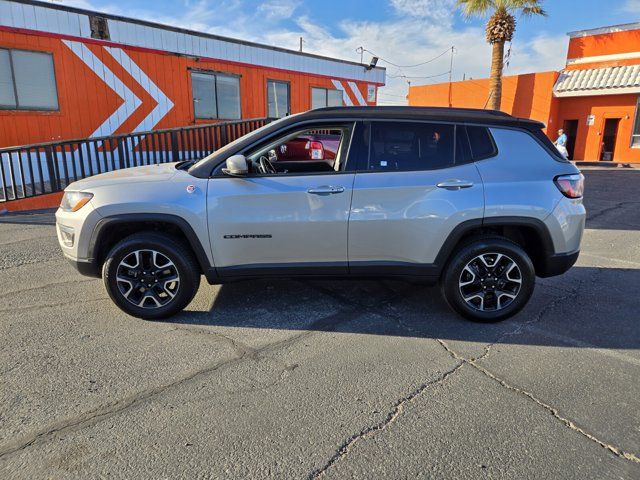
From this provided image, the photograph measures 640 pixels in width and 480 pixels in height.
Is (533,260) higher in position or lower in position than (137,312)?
higher

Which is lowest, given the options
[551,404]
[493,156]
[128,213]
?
[551,404]

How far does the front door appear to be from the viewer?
3523mm

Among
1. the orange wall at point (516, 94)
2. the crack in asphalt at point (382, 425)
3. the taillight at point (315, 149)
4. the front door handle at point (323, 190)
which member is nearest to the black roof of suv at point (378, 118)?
the front door handle at point (323, 190)

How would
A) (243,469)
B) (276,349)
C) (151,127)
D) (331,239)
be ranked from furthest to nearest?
(151,127)
(331,239)
(276,349)
(243,469)

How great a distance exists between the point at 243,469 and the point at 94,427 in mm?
943

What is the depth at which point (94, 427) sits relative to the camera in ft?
7.89

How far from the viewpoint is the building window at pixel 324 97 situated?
15362mm

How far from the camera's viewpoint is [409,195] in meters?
→ 3.53

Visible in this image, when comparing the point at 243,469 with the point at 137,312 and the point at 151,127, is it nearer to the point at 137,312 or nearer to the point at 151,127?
the point at 137,312

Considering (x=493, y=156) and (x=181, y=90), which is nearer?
(x=493, y=156)

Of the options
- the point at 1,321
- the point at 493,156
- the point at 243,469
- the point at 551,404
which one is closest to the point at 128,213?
the point at 1,321

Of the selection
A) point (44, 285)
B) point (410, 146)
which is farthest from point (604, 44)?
point (44, 285)

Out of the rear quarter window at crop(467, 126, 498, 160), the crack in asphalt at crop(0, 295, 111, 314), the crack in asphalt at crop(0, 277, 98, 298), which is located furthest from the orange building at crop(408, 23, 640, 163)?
the crack in asphalt at crop(0, 295, 111, 314)

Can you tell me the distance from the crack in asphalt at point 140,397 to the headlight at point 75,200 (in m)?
1.51
